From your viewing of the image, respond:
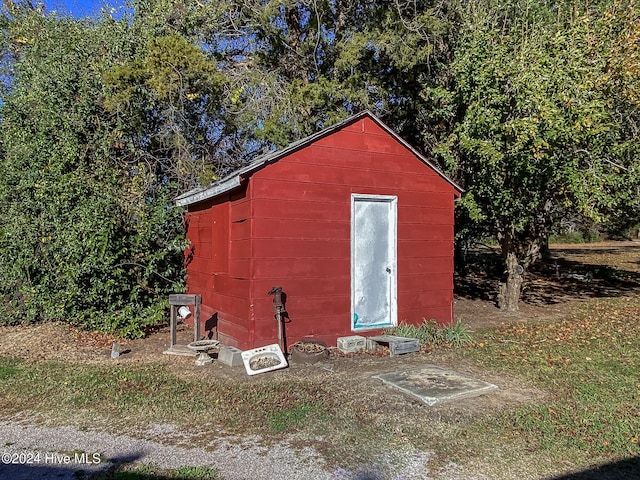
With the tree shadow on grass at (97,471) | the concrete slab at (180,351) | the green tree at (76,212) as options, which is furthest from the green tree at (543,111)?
the tree shadow on grass at (97,471)

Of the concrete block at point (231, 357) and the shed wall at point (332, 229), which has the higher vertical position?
the shed wall at point (332, 229)

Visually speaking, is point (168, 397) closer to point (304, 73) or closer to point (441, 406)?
→ point (441, 406)

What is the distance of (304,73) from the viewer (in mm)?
12367

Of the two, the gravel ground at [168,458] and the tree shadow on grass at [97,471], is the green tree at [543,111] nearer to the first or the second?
the gravel ground at [168,458]

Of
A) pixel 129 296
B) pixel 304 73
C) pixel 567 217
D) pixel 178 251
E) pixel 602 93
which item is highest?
pixel 304 73

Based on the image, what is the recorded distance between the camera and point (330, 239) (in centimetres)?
699

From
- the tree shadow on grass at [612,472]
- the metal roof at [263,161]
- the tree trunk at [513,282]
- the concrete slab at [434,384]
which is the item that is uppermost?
the metal roof at [263,161]

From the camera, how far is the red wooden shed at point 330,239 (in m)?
6.46

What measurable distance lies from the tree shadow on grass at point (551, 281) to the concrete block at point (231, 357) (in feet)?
27.9

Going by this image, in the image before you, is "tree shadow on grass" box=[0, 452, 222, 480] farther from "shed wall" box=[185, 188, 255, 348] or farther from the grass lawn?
"shed wall" box=[185, 188, 255, 348]

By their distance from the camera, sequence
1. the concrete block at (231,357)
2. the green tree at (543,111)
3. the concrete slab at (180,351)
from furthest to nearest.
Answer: the green tree at (543,111)
the concrete slab at (180,351)
the concrete block at (231,357)

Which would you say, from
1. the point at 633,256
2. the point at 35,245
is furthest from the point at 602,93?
the point at 633,256

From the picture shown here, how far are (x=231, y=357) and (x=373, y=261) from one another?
8.50ft

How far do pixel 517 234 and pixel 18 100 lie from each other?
1048 centimetres
